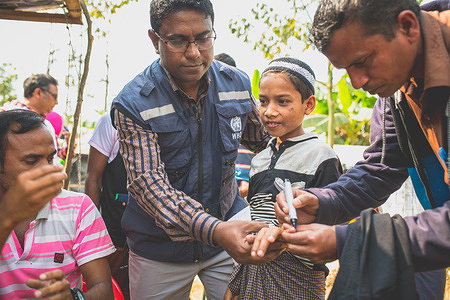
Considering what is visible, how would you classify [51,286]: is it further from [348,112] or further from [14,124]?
[348,112]

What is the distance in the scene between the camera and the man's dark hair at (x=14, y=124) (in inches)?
94.2

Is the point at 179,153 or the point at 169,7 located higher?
the point at 169,7

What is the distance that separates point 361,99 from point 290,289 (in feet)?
32.6

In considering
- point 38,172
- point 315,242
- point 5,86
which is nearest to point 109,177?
point 38,172

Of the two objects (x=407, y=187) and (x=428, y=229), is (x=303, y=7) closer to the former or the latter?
(x=407, y=187)

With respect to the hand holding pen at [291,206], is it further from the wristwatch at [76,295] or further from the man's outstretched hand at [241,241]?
the wristwatch at [76,295]

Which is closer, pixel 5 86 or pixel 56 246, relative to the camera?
pixel 56 246

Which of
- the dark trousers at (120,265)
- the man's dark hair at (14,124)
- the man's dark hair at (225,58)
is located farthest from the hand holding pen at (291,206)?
the man's dark hair at (225,58)

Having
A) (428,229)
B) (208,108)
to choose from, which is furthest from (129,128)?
(428,229)

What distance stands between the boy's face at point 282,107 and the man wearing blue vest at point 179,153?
0.90ft

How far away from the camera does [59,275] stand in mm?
2148

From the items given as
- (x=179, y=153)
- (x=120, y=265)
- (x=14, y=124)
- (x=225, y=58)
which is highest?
(x=225, y=58)

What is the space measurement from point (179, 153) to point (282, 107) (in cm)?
73

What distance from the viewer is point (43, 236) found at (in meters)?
2.44
